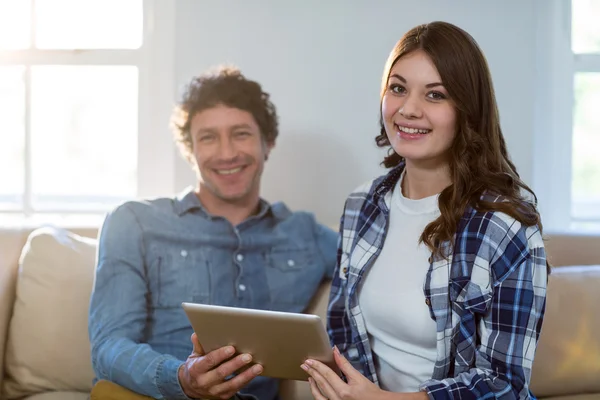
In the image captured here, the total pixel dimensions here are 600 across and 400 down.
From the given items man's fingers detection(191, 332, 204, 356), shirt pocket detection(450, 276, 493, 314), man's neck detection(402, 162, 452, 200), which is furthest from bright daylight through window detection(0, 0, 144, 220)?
shirt pocket detection(450, 276, 493, 314)

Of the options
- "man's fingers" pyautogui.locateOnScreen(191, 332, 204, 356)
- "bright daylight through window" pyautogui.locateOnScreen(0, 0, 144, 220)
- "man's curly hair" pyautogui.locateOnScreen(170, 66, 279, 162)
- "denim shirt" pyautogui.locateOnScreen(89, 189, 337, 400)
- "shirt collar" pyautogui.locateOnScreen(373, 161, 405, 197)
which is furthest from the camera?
"bright daylight through window" pyautogui.locateOnScreen(0, 0, 144, 220)

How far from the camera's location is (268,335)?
1598 mm

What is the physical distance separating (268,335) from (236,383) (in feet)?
0.72

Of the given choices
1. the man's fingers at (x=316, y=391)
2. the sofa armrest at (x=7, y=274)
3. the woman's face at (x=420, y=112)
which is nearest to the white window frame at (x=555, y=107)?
the woman's face at (x=420, y=112)

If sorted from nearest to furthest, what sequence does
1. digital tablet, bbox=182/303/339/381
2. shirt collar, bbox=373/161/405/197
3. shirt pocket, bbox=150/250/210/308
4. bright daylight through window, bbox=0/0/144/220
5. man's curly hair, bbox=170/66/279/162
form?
1. digital tablet, bbox=182/303/339/381
2. shirt collar, bbox=373/161/405/197
3. shirt pocket, bbox=150/250/210/308
4. man's curly hair, bbox=170/66/279/162
5. bright daylight through window, bbox=0/0/144/220

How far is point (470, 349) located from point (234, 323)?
50 centimetres

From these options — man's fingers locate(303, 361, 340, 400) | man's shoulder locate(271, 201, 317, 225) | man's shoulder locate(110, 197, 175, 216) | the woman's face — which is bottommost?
man's fingers locate(303, 361, 340, 400)

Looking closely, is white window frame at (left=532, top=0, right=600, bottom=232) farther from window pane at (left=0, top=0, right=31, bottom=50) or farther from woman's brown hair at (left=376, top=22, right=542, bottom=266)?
window pane at (left=0, top=0, right=31, bottom=50)

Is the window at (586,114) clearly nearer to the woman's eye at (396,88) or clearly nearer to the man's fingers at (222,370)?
the woman's eye at (396,88)

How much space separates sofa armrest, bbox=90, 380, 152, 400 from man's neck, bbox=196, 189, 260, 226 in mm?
577

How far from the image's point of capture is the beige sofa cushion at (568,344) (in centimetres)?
211


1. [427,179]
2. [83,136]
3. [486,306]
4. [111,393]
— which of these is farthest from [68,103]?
[486,306]

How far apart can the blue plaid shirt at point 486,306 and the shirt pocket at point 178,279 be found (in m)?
0.62

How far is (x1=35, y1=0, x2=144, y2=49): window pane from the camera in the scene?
2.78 meters
